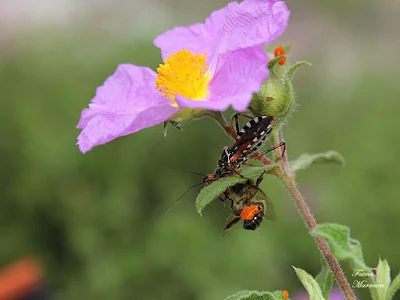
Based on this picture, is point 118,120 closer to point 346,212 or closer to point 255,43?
point 255,43

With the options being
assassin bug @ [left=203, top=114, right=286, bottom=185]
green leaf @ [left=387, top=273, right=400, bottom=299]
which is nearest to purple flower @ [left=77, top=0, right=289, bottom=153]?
assassin bug @ [left=203, top=114, right=286, bottom=185]

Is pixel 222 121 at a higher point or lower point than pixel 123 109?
lower

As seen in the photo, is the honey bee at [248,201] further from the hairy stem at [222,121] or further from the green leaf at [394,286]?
the green leaf at [394,286]

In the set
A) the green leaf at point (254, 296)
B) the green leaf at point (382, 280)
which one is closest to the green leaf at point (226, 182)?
the green leaf at point (254, 296)

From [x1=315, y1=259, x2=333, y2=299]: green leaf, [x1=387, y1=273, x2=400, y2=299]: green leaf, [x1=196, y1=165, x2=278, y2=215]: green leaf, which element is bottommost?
[x1=387, y1=273, x2=400, y2=299]: green leaf

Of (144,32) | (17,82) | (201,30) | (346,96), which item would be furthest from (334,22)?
(201,30)

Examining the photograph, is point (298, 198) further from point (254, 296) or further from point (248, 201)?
point (254, 296)

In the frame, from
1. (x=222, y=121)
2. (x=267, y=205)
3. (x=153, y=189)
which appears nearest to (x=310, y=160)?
(x=267, y=205)

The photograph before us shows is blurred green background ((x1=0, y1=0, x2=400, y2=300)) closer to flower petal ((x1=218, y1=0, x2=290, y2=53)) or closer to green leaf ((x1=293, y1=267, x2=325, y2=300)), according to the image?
green leaf ((x1=293, y1=267, x2=325, y2=300))
